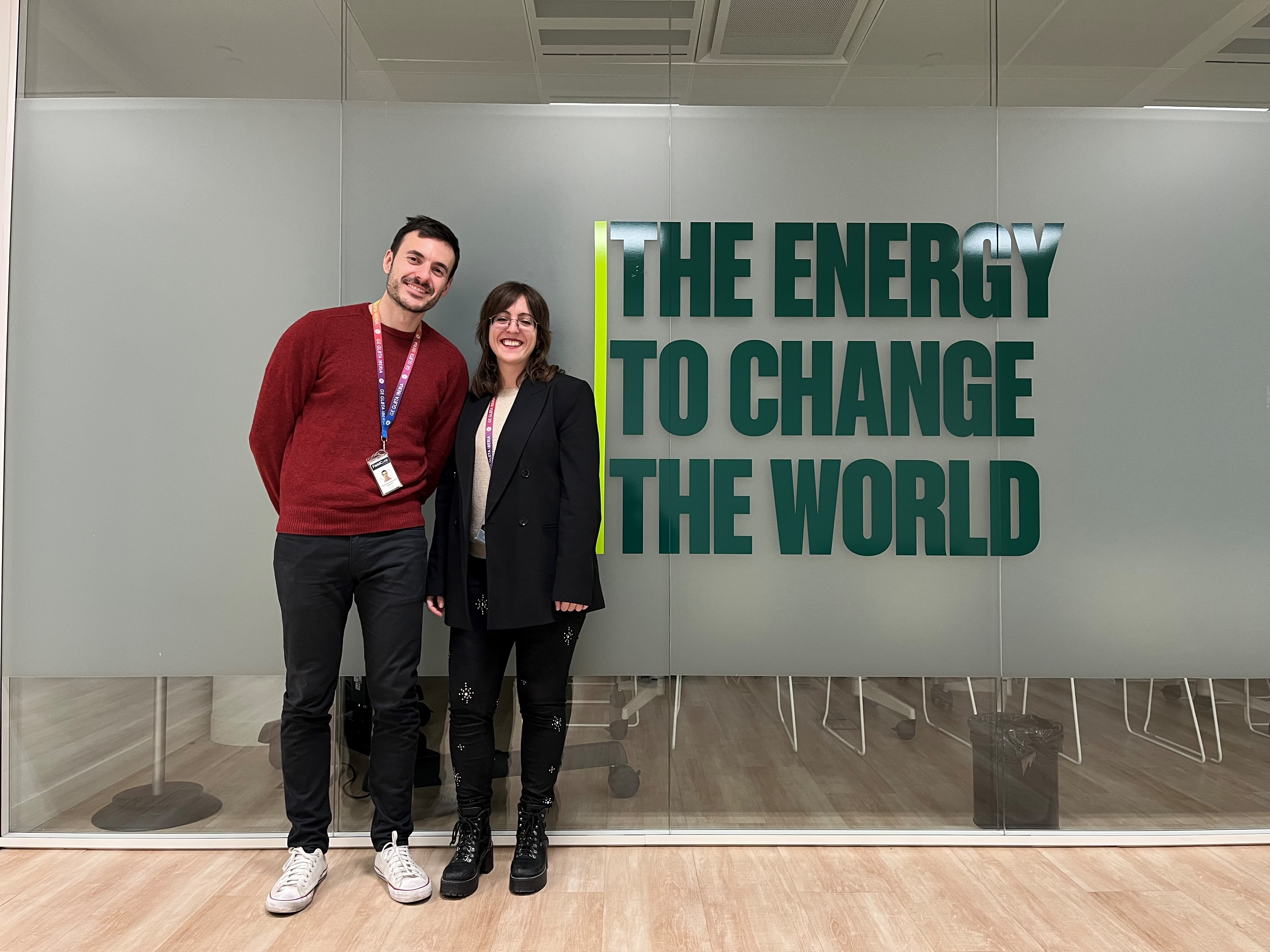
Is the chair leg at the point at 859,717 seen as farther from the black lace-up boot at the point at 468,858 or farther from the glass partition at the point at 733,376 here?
the black lace-up boot at the point at 468,858

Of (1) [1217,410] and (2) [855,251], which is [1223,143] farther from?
(2) [855,251]

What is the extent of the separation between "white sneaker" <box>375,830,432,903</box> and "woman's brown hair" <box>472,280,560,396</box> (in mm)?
1411

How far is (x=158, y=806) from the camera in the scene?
8.73 ft

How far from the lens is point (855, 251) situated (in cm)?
273

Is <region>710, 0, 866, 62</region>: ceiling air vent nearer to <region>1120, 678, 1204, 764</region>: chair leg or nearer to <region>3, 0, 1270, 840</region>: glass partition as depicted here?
<region>3, 0, 1270, 840</region>: glass partition

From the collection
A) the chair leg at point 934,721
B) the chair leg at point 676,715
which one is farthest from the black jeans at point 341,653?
the chair leg at point 934,721

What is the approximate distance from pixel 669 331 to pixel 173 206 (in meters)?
1.80

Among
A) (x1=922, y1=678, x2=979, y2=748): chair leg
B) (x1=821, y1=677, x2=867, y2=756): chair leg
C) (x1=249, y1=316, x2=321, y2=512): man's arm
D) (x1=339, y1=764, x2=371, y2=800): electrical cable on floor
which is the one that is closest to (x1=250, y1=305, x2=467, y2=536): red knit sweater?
(x1=249, y1=316, x2=321, y2=512): man's arm

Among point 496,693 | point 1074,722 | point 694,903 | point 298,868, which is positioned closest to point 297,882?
point 298,868

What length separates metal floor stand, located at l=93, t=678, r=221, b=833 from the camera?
8.73 ft

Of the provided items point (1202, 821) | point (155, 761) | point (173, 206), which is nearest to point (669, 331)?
point (173, 206)

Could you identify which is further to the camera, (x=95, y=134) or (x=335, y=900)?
(x=95, y=134)

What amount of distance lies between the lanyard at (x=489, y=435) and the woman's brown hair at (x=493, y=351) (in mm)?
77

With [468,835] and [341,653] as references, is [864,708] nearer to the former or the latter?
[468,835]
